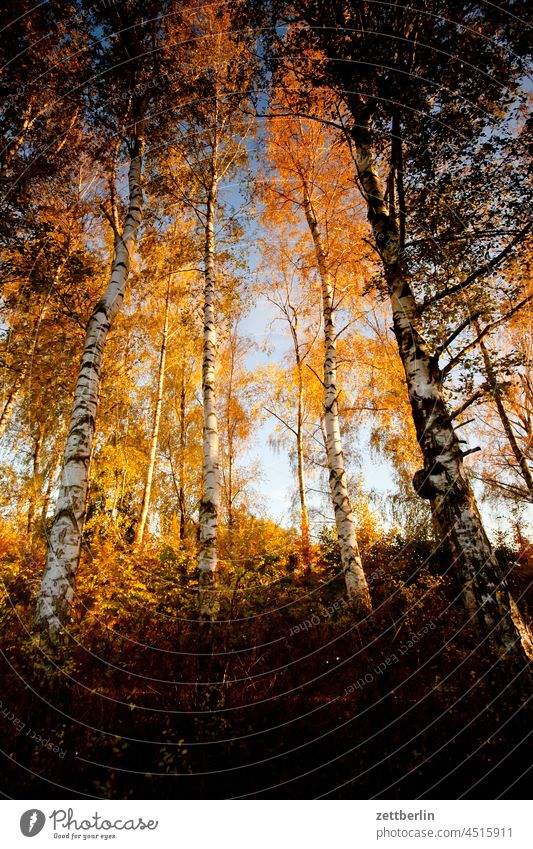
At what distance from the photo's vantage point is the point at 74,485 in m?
5.11

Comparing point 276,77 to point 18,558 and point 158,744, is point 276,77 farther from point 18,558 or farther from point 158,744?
point 18,558

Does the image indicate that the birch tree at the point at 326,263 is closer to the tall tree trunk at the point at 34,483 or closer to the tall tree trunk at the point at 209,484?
the tall tree trunk at the point at 209,484

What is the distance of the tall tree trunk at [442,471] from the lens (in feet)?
11.3

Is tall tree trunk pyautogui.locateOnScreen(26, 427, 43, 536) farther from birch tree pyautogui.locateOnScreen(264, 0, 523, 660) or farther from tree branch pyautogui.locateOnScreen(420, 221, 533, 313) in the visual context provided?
tree branch pyautogui.locateOnScreen(420, 221, 533, 313)

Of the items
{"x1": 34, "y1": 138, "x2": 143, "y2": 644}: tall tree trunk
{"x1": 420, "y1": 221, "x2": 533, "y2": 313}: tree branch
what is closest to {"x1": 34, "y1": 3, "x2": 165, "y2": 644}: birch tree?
{"x1": 34, "y1": 138, "x2": 143, "y2": 644}: tall tree trunk

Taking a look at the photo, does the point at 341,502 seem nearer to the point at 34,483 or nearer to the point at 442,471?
the point at 442,471

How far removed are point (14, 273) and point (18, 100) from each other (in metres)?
4.30

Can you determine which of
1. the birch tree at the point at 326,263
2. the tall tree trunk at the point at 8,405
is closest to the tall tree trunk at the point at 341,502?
the birch tree at the point at 326,263

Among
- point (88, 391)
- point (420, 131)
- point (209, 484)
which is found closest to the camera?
point (420, 131)

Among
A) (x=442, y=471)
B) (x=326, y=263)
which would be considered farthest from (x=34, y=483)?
(x=442, y=471)

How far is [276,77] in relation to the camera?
6.49 metres
